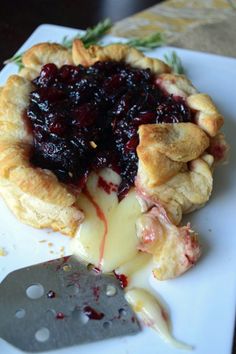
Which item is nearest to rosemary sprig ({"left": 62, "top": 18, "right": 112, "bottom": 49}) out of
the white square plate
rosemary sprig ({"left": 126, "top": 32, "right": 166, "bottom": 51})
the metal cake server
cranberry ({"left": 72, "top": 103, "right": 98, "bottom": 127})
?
rosemary sprig ({"left": 126, "top": 32, "right": 166, "bottom": 51})

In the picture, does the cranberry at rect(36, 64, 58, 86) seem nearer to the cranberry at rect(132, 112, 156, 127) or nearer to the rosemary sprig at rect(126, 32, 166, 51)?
the cranberry at rect(132, 112, 156, 127)

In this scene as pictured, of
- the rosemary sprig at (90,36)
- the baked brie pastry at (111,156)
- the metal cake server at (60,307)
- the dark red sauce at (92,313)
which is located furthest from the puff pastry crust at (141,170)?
the rosemary sprig at (90,36)

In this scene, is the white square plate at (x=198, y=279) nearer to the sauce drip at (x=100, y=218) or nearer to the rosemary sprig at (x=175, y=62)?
the sauce drip at (x=100, y=218)

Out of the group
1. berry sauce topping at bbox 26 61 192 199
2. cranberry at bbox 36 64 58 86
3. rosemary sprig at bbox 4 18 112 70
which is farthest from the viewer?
rosemary sprig at bbox 4 18 112 70

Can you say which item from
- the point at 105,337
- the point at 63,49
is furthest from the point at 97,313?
the point at 63,49

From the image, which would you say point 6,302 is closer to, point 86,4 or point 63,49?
point 63,49

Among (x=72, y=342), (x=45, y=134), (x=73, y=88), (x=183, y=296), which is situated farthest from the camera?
(x=73, y=88)

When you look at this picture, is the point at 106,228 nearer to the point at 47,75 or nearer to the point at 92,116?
the point at 92,116
